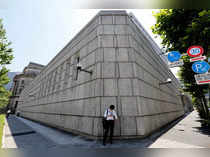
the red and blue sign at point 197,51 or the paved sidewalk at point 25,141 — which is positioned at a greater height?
the red and blue sign at point 197,51

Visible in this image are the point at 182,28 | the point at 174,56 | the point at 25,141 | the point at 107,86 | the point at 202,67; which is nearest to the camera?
the point at 202,67

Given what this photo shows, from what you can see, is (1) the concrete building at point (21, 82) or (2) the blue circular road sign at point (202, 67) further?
(1) the concrete building at point (21, 82)

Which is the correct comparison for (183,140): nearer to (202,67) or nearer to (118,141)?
(118,141)

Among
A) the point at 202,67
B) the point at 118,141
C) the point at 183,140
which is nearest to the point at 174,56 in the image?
the point at 202,67

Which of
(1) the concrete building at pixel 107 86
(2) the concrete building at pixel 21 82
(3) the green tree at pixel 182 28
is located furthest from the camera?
Result: (2) the concrete building at pixel 21 82

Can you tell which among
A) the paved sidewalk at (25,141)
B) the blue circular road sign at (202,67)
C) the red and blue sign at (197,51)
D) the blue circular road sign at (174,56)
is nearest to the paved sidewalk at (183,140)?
the blue circular road sign at (202,67)

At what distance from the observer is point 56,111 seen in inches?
321

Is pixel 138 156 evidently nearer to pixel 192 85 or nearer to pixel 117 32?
pixel 117 32

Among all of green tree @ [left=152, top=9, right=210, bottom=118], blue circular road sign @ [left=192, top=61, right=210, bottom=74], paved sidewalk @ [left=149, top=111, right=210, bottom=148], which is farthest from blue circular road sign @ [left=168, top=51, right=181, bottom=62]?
paved sidewalk @ [left=149, top=111, right=210, bottom=148]

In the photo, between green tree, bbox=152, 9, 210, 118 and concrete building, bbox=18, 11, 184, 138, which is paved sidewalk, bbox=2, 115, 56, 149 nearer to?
concrete building, bbox=18, 11, 184, 138

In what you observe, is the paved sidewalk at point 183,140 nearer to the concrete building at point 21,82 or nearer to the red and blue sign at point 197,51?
the red and blue sign at point 197,51

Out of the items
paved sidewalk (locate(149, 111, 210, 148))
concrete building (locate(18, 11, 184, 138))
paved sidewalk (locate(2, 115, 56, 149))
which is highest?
concrete building (locate(18, 11, 184, 138))

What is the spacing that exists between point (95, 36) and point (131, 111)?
17.5 feet

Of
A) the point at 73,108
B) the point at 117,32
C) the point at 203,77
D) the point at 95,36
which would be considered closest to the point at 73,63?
the point at 95,36
